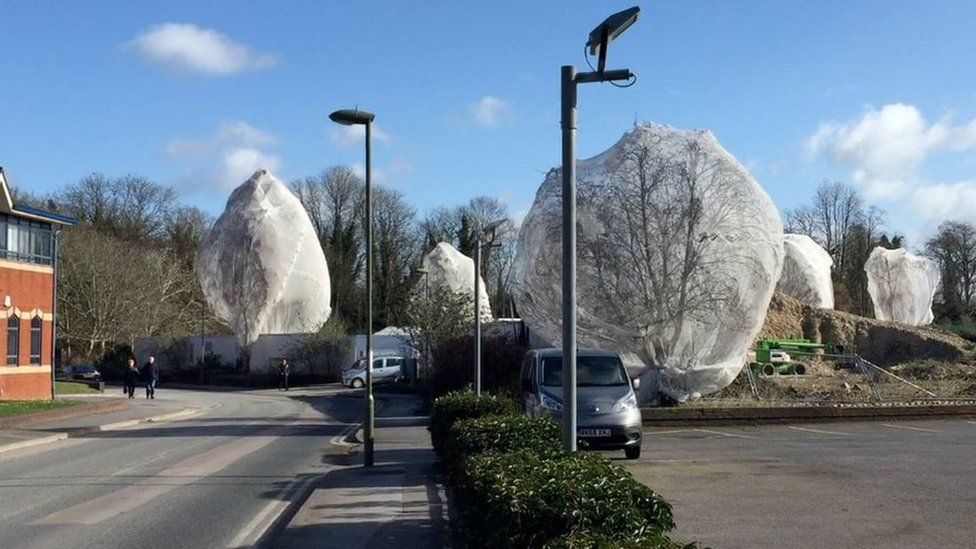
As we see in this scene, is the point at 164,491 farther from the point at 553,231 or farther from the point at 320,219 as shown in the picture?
the point at 320,219

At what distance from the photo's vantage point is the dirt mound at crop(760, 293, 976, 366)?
45531 millimetres

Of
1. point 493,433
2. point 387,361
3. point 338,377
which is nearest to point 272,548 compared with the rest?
point 493,433

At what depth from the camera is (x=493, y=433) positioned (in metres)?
10.4

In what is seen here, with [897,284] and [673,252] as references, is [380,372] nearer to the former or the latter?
[673,252]

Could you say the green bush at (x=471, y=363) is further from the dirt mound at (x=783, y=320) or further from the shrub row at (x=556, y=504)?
the shrub row at (x=556, y=504)

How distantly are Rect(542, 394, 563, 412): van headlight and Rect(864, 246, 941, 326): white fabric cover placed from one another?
54.4 meters

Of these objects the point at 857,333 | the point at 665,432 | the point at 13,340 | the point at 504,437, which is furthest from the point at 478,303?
the point at 857,333

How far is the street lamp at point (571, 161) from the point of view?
809cm

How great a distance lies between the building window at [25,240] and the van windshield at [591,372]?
26.3 m

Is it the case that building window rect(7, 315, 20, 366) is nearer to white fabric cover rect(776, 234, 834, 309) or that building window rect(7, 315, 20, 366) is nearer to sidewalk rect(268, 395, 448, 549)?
sidewalk rect(268, 395, 448, 549)

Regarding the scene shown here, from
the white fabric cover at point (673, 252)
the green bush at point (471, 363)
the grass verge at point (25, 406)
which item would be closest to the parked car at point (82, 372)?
the grass verge at point (25, 406)

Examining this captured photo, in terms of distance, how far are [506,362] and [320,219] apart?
56.3 metres

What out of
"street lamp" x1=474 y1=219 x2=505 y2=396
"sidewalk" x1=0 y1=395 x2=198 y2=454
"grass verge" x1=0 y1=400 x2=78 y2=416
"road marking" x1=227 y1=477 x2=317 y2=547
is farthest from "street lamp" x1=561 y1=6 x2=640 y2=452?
"grass verge" x1=0 y1=400 x2=78 y2=416

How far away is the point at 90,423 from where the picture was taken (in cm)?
2886
